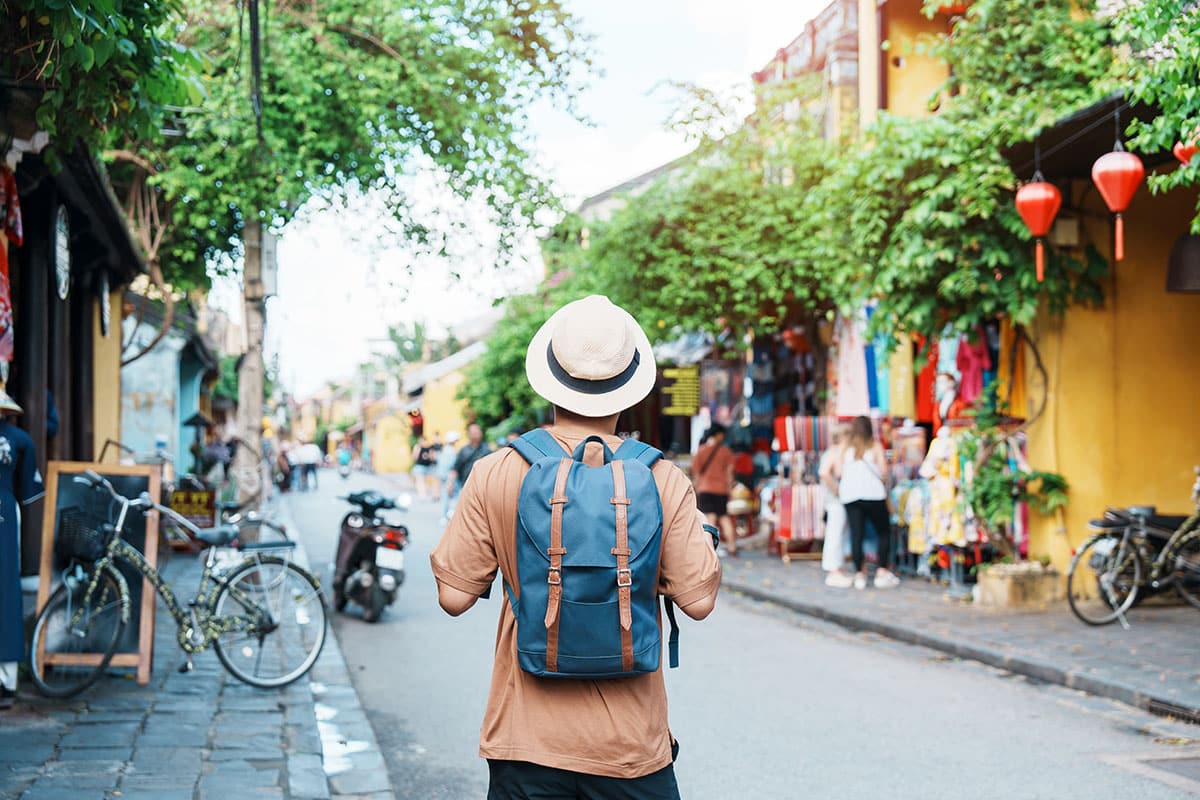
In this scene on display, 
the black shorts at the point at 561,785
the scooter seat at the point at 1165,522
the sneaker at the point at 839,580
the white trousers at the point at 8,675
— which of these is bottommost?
the sneaker at the point at 839,580

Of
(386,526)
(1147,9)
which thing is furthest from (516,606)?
(386,526)

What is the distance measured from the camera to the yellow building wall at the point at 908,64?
54.3ft

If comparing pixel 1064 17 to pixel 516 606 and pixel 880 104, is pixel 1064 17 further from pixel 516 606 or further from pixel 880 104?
pixel 516 606

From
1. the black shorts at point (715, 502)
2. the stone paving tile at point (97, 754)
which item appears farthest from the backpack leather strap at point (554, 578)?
the black shorts at point (715, 502)

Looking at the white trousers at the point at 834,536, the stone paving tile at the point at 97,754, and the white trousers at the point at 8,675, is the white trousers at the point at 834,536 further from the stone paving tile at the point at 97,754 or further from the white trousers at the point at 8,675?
the stone paving tile at the point at 97,754

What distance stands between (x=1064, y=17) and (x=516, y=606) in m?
10.3

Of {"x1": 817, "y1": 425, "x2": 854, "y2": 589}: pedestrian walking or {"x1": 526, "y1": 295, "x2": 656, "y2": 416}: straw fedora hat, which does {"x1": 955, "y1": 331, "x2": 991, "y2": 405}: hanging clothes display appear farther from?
{"x1": 526, "y1": 295, "x2": 656, "y2": 416}: straw fedora hat

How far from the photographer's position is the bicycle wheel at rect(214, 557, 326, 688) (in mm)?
7598

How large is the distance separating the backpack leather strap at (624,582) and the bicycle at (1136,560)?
8.25 meters

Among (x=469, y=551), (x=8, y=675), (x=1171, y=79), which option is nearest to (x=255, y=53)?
(x=8, y=675)

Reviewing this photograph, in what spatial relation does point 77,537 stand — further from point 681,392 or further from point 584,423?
point 681,392

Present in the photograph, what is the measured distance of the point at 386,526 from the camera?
36.6 ft

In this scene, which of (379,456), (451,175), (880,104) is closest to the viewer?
(451,175)

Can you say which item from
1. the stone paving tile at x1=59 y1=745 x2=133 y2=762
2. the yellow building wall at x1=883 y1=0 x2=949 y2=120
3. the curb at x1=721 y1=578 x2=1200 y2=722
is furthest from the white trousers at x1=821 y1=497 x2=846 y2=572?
the stone paving tile at x1=59 y1=745 x2=133 y2=762
